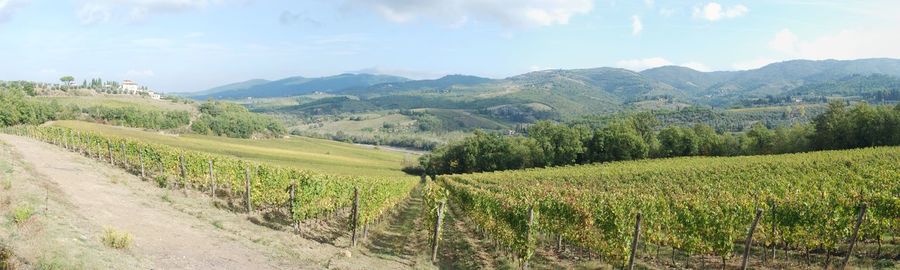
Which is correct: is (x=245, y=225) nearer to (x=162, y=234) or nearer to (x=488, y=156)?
(x=162, y=234)

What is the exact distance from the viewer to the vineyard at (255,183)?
24905mm

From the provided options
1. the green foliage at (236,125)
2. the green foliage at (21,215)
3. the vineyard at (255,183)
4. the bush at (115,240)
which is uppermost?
the green foliage at (21,215)

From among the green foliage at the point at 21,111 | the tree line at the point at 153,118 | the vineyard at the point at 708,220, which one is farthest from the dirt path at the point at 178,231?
the tree line at the point at 153,118

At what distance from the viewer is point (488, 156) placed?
325 ft

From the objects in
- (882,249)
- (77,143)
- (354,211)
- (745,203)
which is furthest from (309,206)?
(77,143)

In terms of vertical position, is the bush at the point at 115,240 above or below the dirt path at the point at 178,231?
above

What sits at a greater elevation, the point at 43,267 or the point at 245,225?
the point at 43,267

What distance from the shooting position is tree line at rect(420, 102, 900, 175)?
6912cm

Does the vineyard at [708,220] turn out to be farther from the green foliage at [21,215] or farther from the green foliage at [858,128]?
the green foliage at [858,128]

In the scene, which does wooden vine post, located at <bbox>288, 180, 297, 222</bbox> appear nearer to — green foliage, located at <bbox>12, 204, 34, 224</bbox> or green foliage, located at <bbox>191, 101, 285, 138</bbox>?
green foliage, located at <bbox>12, 204, 34, 224</bbox>

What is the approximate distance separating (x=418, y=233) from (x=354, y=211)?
8669 millimetres

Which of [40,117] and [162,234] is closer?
[162,234]

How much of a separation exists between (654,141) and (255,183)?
83452 mm

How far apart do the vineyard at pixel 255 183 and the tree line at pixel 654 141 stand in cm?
5694
